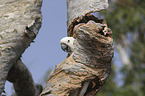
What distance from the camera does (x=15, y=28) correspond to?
3.77ft

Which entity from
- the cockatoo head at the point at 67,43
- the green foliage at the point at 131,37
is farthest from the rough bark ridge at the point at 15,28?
the green foliage at the point at 131,37

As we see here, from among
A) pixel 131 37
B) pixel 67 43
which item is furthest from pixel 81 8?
pixel 131 37

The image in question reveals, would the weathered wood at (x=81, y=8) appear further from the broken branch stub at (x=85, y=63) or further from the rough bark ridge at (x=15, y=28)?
the rough bark ridge at (x=15, y=28)

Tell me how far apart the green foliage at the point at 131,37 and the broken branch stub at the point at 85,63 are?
8.35 m

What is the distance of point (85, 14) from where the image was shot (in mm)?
1206

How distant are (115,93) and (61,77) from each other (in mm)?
8326

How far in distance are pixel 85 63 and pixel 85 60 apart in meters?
0.02

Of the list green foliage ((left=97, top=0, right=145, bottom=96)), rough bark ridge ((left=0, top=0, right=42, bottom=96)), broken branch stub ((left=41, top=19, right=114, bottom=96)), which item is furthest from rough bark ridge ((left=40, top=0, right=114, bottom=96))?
green foliage ((left=97, top=0, right=145, bottom=96))

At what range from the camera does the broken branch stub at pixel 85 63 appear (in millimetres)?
1067

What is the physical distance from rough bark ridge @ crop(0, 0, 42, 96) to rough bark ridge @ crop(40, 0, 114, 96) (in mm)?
220

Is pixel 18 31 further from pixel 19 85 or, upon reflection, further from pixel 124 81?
pixel 124 81

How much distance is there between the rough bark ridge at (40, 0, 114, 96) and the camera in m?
1.06

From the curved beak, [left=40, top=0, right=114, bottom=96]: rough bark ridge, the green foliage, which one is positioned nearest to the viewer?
[left=40, top=0, right=114, bottom=96]: rough bark ridge

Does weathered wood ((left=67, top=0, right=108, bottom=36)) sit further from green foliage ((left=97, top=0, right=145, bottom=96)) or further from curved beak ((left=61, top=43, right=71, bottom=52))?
green foliage ((left=97, top=0, right=145, bottom=96))
